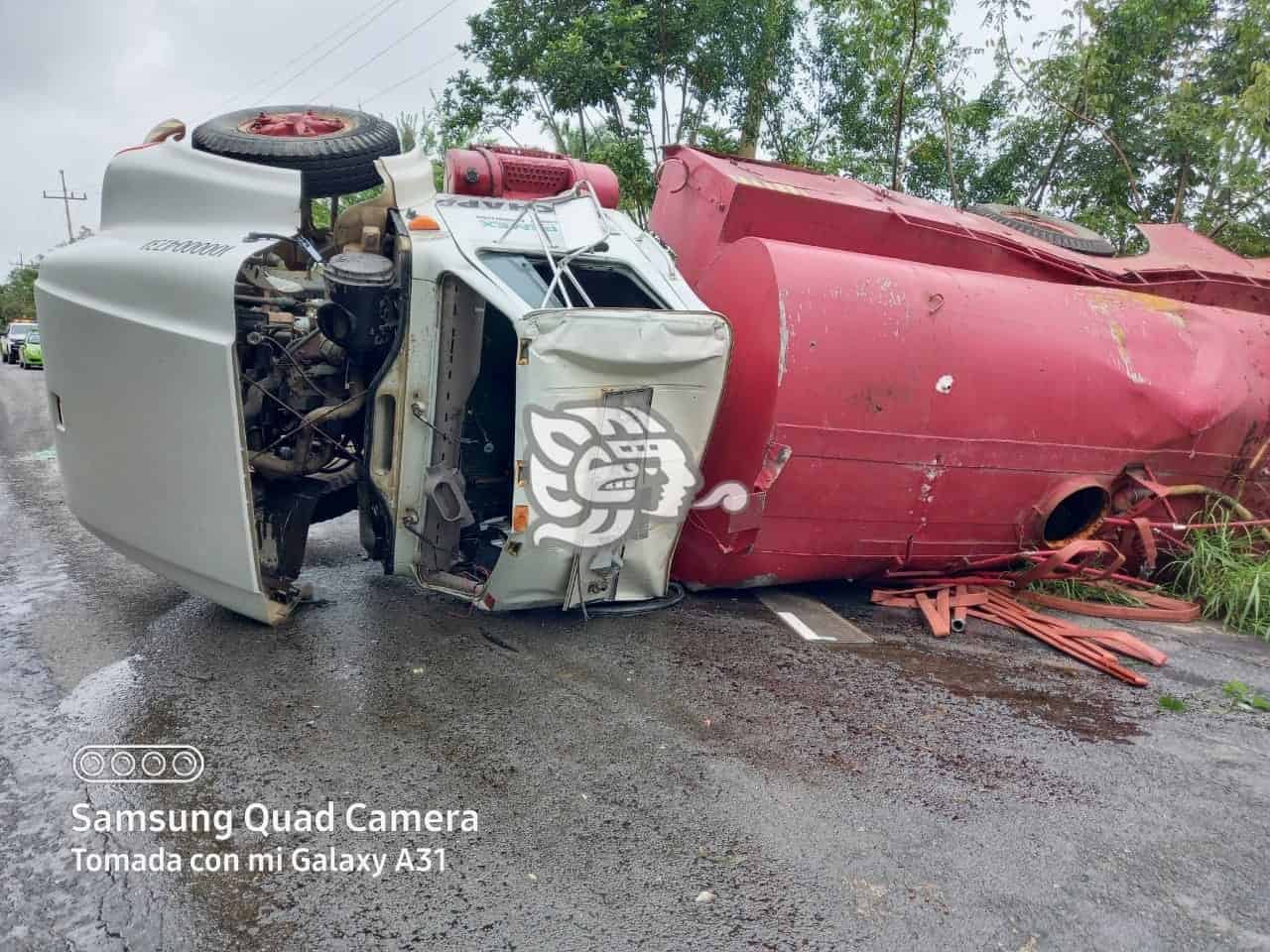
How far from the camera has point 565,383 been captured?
11.6 feet

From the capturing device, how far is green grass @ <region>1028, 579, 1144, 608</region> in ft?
16.6

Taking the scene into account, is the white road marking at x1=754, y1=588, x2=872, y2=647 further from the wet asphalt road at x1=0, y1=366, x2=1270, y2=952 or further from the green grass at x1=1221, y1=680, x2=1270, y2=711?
Answer: the green grass at x1=1221, y1=680, x2=1270, y2=711

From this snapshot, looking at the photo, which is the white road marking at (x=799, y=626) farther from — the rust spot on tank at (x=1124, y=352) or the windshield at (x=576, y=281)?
the rust spot on tank at (x=1124, y=352)

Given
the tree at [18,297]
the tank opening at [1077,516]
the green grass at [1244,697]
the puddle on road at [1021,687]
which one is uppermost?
the tank opening at [1077,516]

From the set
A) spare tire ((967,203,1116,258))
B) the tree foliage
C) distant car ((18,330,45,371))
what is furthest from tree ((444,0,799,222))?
distant car ((18,330,45,371))

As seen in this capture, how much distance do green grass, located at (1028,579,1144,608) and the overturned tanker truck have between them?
291 millimetres

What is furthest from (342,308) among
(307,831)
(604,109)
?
(604,109)

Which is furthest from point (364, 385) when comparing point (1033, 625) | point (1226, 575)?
point (1226, 575)

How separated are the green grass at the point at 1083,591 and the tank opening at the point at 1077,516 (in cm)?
26

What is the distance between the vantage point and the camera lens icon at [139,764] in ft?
9.24

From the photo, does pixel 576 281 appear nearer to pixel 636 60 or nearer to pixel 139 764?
pixel 139 764

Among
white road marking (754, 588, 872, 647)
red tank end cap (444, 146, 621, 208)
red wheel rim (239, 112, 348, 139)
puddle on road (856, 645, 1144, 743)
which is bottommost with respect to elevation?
white road marking (754, 588, 872, 647)

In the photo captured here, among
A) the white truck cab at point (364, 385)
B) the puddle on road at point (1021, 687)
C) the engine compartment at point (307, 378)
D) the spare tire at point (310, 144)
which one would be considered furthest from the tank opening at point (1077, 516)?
the spare tire at point (310, 144)

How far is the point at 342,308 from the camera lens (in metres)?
3.70
